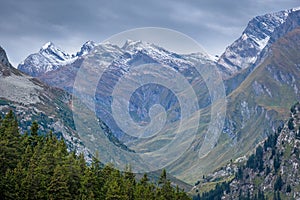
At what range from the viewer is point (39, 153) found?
11519 cm

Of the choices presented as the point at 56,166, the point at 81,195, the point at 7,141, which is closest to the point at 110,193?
the point at 81,195

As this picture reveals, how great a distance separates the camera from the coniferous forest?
3853 inches

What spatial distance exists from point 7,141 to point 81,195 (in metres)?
22.7

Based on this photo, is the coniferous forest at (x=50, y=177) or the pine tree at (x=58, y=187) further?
the coniferous forest at (x=50, y=177)

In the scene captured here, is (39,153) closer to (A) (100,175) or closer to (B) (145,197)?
(A) (100,175)

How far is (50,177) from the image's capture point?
10175cm

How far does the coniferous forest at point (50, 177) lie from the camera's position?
9788 cm

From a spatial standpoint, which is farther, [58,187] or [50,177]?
[50,177]

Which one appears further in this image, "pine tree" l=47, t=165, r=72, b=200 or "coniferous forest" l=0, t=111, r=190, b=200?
"coniferous forest" l=0, t=111, r=190, b=200

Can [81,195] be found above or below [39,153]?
below

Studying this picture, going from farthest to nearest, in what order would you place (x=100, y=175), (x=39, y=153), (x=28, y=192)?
1. (x=100, y=175)
2. (x=39, y=153)
3. (x=28, y=192)

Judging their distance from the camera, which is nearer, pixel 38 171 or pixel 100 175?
pixel 38 171

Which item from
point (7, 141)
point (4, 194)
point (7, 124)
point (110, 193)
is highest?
point (7, 124)

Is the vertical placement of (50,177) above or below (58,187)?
above
